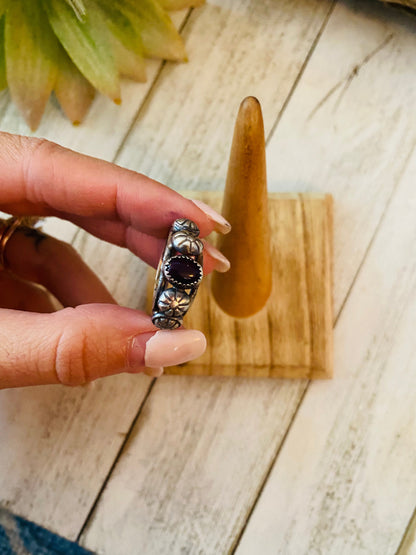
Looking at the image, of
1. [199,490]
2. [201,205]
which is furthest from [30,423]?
[201,205]

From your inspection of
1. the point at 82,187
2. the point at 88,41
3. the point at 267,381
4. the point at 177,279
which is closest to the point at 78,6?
the point at 88,41

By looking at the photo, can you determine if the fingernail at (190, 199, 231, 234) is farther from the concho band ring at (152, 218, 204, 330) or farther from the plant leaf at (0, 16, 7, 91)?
the plant leaf at (0, 16, 7, 91)

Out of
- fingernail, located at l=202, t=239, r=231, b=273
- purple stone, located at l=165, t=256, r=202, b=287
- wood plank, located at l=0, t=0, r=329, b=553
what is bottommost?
wood plank, located at l=0, t=0, r=329, b=553

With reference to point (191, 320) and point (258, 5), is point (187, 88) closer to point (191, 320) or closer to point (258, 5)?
point (258, 5)

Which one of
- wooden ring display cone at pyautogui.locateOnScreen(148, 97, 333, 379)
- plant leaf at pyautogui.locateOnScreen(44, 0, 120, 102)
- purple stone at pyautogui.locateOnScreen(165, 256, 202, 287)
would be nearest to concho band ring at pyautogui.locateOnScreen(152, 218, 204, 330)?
purple stone at pyautogui.locateOnScreen(165, 256, 202, 287)

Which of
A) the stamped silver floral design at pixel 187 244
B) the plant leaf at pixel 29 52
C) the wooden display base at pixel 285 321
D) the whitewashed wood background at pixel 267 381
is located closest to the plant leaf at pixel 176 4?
the whitewashed wood background at pixel 267 381

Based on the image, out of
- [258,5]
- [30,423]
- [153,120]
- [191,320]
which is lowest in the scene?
[30,423]
